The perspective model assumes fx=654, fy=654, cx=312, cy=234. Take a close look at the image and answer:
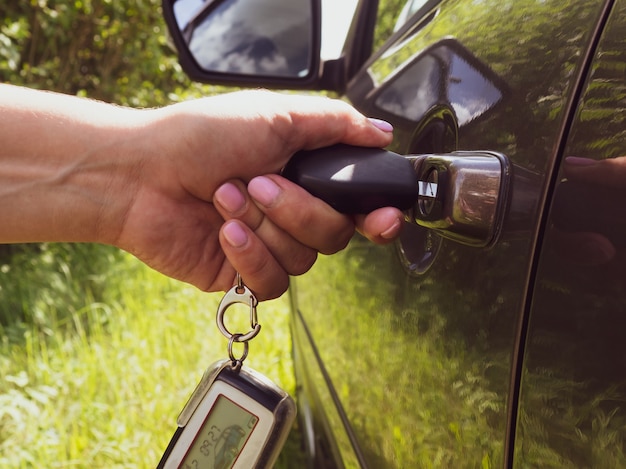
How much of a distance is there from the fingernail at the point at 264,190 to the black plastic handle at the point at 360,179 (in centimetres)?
6

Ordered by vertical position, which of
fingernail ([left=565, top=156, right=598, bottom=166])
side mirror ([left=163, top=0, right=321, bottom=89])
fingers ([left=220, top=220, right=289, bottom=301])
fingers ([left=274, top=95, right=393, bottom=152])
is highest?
side mirror ([left=163, top=0, right=321, bottom=89])

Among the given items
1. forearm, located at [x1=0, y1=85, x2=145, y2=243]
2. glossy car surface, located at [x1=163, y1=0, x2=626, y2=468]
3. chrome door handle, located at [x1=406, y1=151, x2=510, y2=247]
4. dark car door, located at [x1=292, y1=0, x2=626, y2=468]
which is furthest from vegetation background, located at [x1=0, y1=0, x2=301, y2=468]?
chrome door handle, located at [x1=406, y1=151, x2=510, y2=247]

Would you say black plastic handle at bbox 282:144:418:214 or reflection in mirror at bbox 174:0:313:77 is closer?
black plastic handle at bbox 282:144:418:214

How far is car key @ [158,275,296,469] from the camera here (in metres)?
1.11

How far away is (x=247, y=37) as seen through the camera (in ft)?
6.95

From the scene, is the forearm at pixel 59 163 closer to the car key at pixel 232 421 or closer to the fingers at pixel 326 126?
the fingers at pixel 326 126

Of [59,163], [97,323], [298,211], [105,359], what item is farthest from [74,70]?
[298,211]

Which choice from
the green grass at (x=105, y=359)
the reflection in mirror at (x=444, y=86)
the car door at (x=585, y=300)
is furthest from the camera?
the green grass at (x=105, y=359)

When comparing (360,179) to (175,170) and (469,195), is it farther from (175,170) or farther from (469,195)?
(175,170)

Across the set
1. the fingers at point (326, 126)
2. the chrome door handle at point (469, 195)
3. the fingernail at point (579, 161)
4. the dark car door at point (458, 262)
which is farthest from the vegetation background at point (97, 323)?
the fingernail at point (579, 161)

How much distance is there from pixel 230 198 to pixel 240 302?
19cm

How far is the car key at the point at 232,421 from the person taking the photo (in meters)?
1.11

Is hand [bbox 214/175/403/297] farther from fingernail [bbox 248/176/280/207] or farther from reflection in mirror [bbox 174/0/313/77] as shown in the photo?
reflection in mirror [bbox 174/0/313/77]

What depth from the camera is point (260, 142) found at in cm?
125
